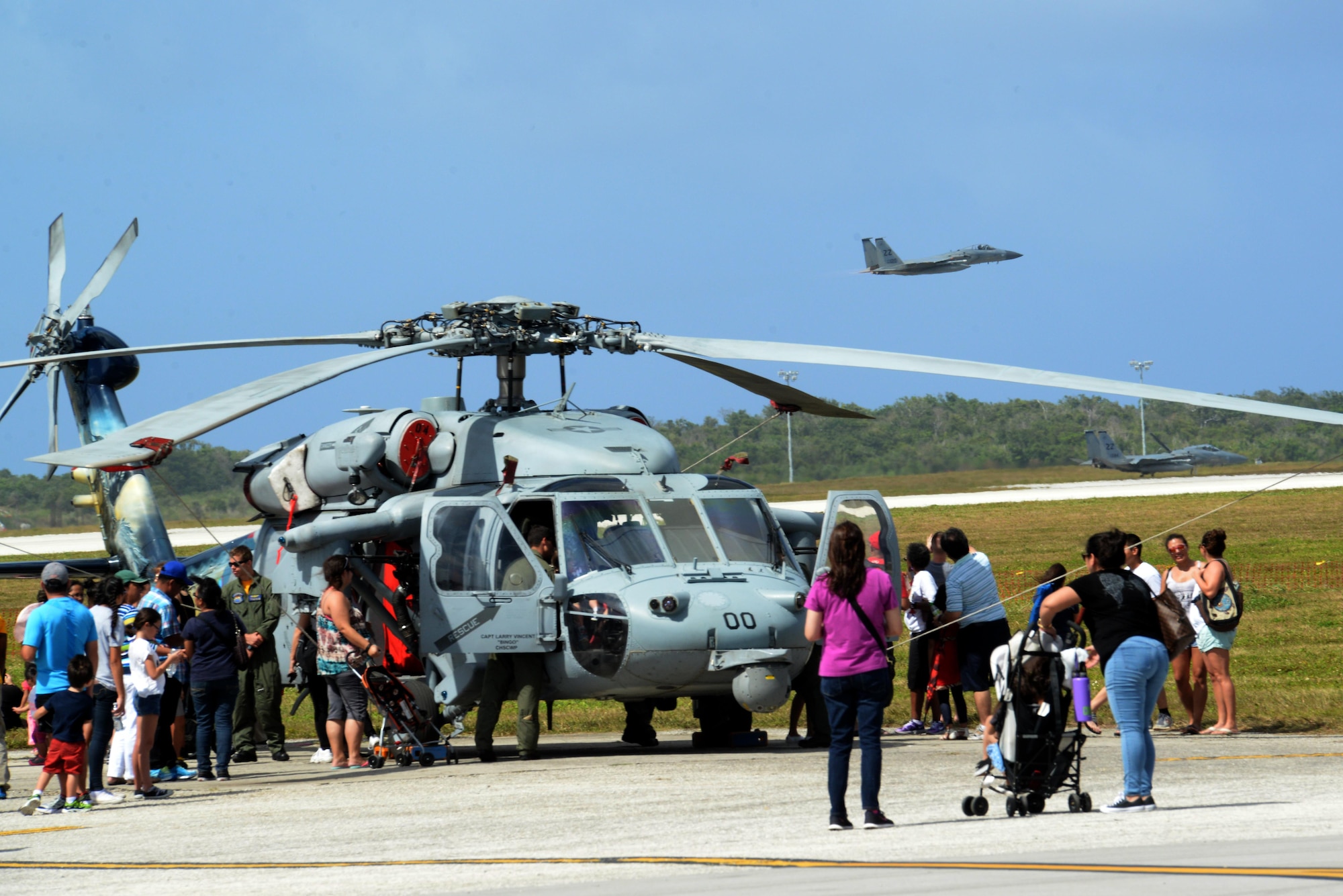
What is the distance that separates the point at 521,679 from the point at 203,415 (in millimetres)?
3101

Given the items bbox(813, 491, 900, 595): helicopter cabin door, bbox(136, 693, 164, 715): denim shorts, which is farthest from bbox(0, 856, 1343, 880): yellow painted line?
bbox(813, 491, 900, 595): helicopter cabin door

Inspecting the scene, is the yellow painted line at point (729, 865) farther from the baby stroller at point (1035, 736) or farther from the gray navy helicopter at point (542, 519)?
the gray navy helicopter at point (542, 519)

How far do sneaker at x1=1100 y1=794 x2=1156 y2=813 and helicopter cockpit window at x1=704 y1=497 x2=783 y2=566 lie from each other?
15.0 ft

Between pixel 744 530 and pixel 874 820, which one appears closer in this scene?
pixel 874 820

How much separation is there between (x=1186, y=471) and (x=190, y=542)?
1710 inches

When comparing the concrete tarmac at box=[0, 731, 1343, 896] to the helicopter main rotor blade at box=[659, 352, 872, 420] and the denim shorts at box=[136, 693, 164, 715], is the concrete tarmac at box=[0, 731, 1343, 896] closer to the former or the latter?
the denim shorts at box=[136, 693, 164, 715]

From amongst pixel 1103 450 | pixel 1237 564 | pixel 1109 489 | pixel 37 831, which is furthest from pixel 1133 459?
pixel 37 831

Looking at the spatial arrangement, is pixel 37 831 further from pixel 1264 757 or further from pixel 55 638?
pixel 1264 757

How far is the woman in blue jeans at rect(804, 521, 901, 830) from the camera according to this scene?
8156 millimetres

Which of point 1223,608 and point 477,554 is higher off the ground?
point 477,554

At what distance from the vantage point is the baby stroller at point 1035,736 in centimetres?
812

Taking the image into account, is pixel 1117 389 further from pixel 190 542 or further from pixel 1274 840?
pixel 190 542

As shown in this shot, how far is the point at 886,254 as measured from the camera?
5391cm

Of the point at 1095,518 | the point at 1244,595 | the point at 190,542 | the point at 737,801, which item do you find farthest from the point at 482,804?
the point at 190,542
